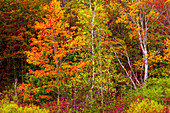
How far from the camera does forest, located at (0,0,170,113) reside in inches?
401

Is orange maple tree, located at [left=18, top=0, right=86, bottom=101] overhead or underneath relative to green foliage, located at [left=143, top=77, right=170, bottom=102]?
overhead

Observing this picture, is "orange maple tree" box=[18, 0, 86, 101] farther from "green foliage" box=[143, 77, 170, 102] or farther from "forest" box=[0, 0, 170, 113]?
"green foliage" box=[143, 77, 170, 102]

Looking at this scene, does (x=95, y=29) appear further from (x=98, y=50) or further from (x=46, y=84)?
(x=46, y=84)

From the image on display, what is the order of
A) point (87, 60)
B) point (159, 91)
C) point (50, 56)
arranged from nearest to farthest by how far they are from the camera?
1. point (159, 91)
2. point (87, 60)
3. point (50, 56)

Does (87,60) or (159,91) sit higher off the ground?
(87,60)

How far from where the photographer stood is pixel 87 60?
35.0ft

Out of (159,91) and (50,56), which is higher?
(50,56)

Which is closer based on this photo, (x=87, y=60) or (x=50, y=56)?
(x=87, y=60)

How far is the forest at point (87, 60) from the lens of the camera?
10.2 meters

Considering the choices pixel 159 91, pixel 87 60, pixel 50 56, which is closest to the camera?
pixel 159 91

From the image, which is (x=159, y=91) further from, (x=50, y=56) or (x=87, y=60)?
(x=50, y=56)

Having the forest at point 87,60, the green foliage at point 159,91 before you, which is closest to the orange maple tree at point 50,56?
the forest at point 87,60

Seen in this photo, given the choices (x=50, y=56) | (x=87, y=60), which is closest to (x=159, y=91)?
(x=87, y=60)

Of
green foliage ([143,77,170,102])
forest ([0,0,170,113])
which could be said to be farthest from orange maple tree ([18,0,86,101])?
green foliage ([143,77,170,102])
